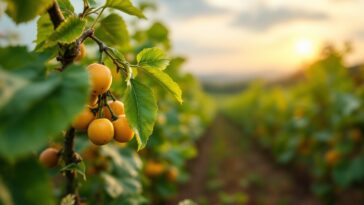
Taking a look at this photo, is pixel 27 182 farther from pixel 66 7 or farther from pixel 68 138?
pixel 66 7

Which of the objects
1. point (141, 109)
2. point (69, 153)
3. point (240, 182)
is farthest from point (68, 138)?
point (240, 182)

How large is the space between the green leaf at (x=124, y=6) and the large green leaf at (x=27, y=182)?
0.66 metres

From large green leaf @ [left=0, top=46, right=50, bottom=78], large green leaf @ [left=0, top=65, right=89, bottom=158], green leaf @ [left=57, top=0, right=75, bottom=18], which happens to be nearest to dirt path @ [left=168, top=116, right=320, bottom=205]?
green leaf @ [left=57, top=0, right=75, bottom=18]

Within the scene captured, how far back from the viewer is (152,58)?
136 centimetres

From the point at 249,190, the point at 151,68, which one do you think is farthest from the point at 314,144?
the point at 151,68

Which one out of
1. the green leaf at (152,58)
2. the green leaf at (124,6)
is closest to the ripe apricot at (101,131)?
the green leaf at (152,58)

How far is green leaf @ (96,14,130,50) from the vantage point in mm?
1568

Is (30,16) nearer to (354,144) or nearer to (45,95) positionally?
(45,95)

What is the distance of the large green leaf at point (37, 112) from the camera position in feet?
2.28

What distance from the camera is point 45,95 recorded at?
0.78 m

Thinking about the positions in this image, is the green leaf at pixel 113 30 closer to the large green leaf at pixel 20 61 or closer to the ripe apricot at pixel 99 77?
the ripe apricot at pixel 99 77

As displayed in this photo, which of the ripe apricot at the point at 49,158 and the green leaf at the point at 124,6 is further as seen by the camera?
the ripe apricot at the point at 49,158

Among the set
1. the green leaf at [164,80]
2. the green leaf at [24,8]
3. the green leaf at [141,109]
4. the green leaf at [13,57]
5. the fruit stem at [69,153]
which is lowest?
the fruit stem at [69,153]

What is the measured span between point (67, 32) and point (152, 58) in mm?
318
